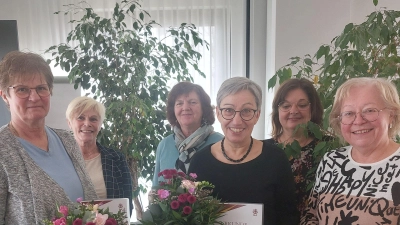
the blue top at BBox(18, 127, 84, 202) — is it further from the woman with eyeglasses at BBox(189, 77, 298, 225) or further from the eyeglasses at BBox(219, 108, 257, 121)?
the eyeglasses at BBox(219, 108, 257, 121)

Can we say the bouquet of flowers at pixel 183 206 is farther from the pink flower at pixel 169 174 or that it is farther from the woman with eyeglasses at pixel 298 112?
the woman with eyeglasses at pixel 298 112

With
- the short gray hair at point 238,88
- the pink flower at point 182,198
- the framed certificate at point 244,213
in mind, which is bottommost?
the framed certificate at point 244,213

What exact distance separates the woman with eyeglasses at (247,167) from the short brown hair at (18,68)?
0.72 m

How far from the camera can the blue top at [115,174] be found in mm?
1908

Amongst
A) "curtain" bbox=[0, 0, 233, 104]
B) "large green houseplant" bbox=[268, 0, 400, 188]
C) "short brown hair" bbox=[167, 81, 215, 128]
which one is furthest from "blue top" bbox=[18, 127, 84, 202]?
"curtain" bbox=[0, 0, 233, 104]

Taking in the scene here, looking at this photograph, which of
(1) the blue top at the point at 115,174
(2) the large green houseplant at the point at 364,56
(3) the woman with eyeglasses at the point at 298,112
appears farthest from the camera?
(1) the blue top at the point at 115,174

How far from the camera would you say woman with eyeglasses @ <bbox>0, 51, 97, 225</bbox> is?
116cm

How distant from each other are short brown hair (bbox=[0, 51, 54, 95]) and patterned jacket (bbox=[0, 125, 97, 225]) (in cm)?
19

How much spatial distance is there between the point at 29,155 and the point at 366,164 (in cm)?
126

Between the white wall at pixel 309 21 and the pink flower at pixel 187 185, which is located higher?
the white wall at pixel 309 21

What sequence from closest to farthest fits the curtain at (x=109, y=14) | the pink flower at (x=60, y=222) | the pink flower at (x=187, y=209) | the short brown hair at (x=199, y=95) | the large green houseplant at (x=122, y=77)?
the pink flower at (x=60, y=222) < the pink flower at (x=187, y=209) < the short brown hair at (x=199, y=95) < the large green houseplant at (x=122, y=77) < the curtain at (x=109, y=14)

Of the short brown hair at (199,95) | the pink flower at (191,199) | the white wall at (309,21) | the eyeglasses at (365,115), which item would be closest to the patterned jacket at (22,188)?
the pink flower at (191,199)

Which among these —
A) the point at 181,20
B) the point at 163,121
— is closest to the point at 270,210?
the point at 163,121

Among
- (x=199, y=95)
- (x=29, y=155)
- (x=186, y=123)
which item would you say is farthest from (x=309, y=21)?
(x=29, y=155)
